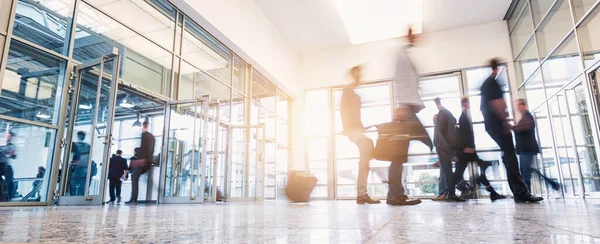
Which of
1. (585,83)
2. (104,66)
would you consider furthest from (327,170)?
(104,66)

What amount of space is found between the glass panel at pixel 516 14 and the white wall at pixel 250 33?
6.24 meters

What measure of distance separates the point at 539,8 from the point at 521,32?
119 cm

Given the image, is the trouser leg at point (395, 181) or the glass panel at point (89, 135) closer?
the trouser leg at point (395, 181)

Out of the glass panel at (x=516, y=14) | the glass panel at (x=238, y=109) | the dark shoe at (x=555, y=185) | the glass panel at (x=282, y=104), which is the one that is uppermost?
the glass panel at (x=516, y=14)

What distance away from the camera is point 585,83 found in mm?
5586

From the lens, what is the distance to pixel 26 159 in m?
3.79

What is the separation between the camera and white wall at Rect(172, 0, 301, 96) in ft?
21.5

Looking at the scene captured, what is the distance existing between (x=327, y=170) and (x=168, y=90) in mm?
5908

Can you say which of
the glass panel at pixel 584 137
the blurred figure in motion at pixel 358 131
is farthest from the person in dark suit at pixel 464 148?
the glass panel at pixel 584 137

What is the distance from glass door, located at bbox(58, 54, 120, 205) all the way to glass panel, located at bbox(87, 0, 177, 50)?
856mm

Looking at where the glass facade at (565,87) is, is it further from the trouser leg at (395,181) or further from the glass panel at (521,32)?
the trouser leg at (395,181)

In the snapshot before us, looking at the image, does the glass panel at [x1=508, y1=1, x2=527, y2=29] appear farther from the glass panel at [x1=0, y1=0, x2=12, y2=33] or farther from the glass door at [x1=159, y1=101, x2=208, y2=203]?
the glass panel at [x1=0, y1=0, x2=12, y2=33]

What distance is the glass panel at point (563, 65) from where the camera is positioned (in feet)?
19.5

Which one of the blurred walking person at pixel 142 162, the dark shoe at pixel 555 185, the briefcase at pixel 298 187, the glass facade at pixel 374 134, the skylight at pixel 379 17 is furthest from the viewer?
the glass facade at pixel 374 134
